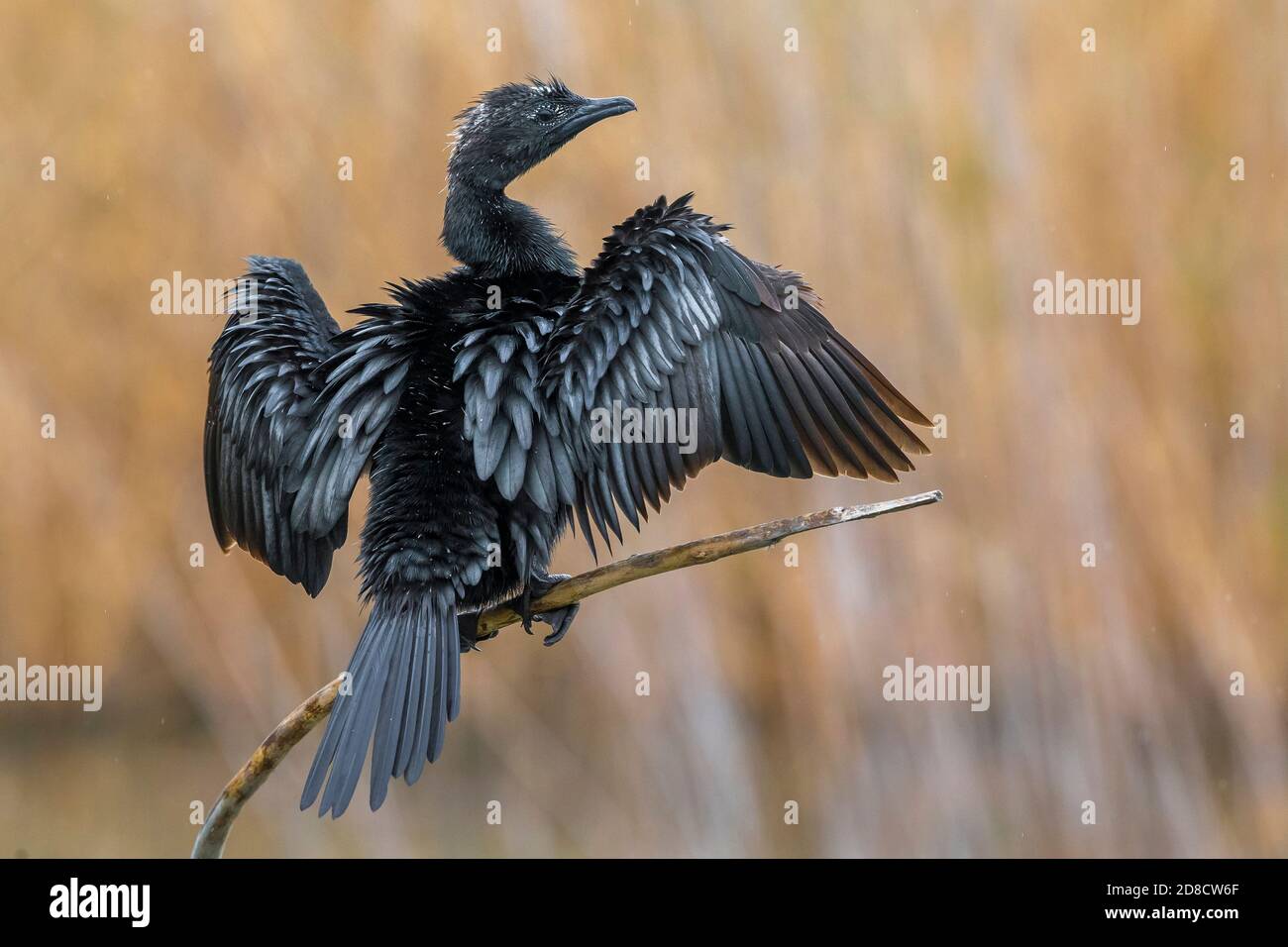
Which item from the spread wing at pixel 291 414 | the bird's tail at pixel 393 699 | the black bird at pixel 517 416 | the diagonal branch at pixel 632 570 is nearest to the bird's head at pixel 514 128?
the black bird at pixel 517 416

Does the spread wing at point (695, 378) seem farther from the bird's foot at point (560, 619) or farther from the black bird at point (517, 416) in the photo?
the bird's foot at point (560, 619)

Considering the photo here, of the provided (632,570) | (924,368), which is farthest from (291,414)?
(924,368)

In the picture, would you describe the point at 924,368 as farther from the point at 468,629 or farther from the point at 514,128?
the point at 468,629

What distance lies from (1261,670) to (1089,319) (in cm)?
176

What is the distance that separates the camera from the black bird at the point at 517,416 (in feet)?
10.2

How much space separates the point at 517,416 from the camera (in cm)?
313

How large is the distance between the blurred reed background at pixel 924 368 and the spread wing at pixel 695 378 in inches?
107

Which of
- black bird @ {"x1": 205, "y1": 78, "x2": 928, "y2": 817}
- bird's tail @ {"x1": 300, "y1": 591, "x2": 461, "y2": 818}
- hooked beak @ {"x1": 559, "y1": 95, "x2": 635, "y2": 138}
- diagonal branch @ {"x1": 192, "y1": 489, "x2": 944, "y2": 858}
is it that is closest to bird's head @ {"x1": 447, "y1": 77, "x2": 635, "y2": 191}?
hooked beak @ {"x1": 559, "y1": 95, "x2": 635, "y2": 138}

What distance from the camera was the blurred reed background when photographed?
6.01m

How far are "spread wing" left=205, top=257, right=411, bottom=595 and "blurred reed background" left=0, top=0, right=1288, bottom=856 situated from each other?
261 centimetres

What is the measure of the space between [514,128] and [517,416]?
1.10 metres

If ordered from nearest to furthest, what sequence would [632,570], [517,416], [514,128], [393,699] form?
[632,570], [393,699], [517,416], [514,128]

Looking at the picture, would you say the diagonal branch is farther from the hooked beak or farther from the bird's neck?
the hooked beak

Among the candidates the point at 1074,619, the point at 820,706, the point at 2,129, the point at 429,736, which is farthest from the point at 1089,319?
the point at 2,129
